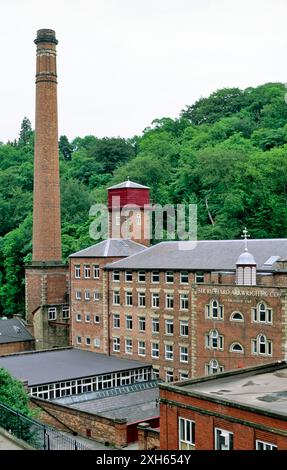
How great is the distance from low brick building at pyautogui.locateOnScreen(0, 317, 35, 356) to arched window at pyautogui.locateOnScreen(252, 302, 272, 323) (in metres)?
26.0

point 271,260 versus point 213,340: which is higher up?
point 271,260

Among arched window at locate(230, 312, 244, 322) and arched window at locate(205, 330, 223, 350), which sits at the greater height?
arched window at locate(230, 312, 244, 322)

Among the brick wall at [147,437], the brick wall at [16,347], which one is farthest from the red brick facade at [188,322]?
the brick wall at [147,437]

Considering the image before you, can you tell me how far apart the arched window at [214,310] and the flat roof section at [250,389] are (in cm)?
1105

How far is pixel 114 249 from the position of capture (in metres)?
46.8

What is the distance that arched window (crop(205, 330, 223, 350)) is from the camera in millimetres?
35875

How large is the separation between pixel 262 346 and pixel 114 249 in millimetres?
16993

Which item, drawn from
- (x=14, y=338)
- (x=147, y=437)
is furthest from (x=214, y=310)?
(x=14, y=338)

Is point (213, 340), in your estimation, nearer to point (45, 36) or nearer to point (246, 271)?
point (246, 271)

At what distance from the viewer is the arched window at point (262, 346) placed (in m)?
33.2

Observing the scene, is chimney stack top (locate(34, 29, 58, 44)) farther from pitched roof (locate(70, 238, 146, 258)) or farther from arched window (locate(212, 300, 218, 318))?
arched window (locate(212, 300, 218, 318))

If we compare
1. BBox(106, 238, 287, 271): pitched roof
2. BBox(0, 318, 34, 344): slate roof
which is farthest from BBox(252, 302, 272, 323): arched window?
BBox(0, 318, 34, 344): slate roof

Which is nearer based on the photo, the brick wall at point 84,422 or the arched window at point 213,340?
the brick wall at point 84,422

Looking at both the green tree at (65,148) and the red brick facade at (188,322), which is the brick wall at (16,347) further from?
the green tree at (65,148)
